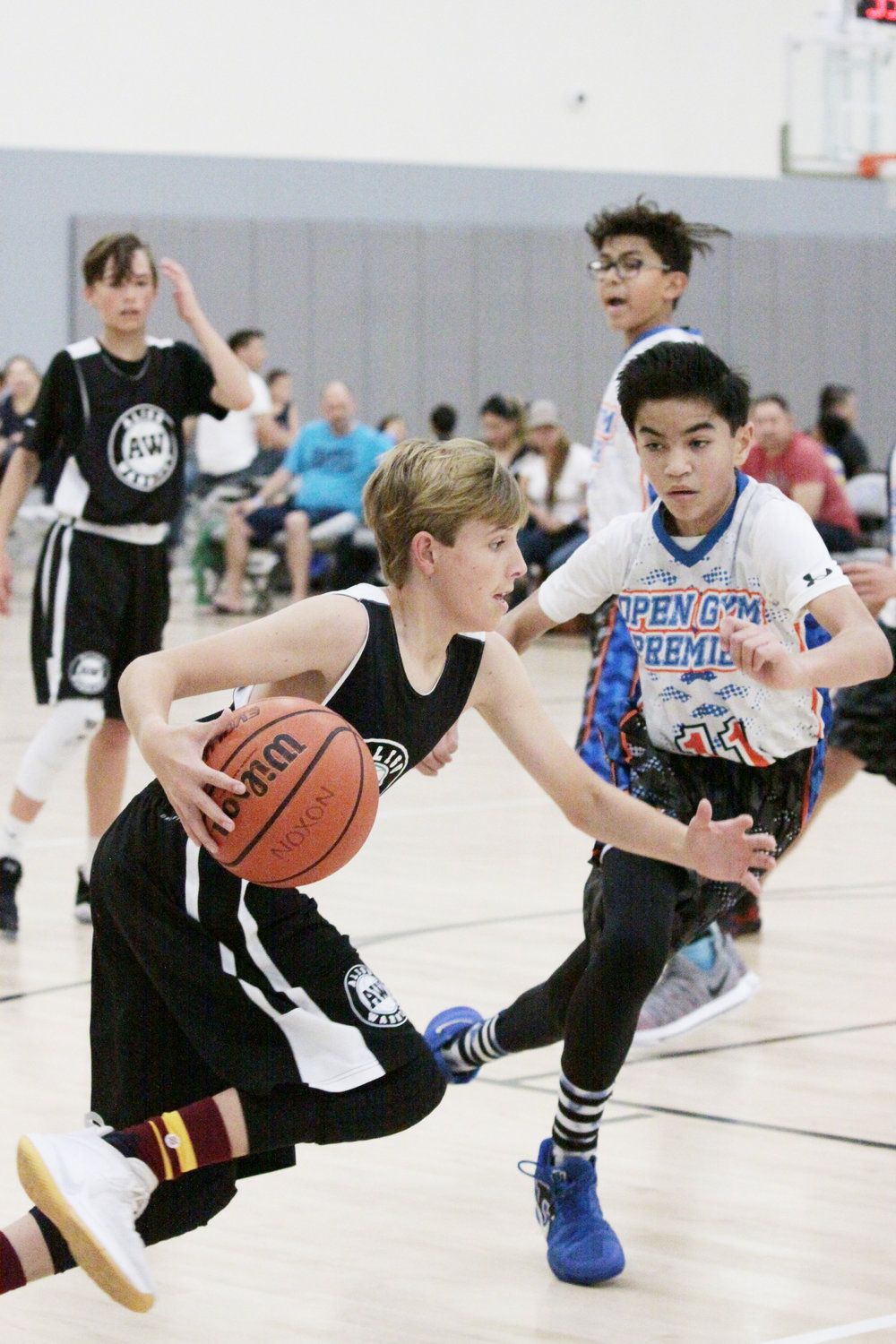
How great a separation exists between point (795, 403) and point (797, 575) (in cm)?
1774

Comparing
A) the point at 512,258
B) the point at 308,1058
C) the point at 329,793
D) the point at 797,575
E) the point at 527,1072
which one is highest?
the point at 512,258

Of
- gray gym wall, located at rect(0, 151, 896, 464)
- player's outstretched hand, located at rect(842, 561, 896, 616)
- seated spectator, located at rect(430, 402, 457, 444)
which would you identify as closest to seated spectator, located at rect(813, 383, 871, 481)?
seated spectator, located at rect(430, 402, 457, 444)

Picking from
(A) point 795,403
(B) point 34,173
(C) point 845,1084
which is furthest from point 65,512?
(A) point 795,403

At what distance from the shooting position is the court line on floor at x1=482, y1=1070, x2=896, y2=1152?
3.53 metres

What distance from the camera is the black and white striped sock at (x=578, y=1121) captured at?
2967 mm

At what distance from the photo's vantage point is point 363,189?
1802 centimetres

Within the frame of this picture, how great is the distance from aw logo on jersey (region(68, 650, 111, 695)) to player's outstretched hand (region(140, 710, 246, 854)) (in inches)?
106

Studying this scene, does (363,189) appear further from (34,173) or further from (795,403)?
(795,403)

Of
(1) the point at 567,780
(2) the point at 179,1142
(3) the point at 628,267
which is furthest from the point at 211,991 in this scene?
(3) the point at 628,267

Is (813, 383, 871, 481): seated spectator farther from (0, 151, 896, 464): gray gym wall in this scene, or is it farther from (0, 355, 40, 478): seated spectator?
(0, 355, 40, 478): seated spectator

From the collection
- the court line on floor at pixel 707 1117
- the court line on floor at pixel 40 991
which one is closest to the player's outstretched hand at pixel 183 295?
the court line on floor at pixel 40 991

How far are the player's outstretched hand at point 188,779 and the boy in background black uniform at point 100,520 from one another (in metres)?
→ 2.71

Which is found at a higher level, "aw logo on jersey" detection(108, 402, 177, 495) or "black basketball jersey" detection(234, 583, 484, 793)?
"aw logo on jersey" detection(108, 402, 177, 495)

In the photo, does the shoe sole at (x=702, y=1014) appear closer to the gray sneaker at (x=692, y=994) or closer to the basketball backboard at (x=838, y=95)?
the gray sneaker at (x=692, y=994)
